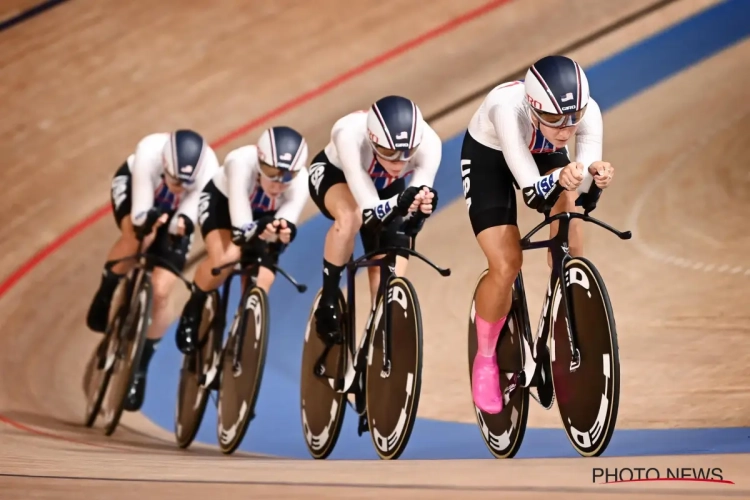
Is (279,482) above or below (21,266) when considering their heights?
below

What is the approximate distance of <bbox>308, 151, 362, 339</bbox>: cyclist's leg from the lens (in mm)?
3681

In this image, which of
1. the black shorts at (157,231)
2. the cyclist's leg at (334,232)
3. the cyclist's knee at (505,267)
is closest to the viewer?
the cyclist's knee at (505,267)

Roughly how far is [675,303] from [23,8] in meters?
6.42

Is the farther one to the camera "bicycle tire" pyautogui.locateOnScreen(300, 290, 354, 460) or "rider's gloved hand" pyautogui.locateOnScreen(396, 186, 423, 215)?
"bicycle tire" pyautogui.locateOnScreen(300, 290, 354, 460)

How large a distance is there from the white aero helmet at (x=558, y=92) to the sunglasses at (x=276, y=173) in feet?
4.87

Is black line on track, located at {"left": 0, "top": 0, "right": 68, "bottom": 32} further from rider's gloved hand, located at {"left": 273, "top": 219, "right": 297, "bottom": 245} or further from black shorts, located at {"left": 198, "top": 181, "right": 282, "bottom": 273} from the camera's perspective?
rider's gloved hand, located at {"left": 273, "top": 219, "right": 297, "bottom": 245}

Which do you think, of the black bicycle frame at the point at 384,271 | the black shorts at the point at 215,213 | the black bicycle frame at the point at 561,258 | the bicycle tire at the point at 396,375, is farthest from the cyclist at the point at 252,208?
the black bicycle frame at the point at 561,258

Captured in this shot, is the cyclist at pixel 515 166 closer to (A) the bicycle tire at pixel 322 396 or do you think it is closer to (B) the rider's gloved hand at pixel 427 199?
(B) the rider's gloved hand at pixel 427 199

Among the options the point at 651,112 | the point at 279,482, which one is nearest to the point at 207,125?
the point at 651,112

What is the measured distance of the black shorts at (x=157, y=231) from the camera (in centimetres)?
505

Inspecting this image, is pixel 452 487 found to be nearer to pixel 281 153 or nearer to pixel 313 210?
pixel 281 153

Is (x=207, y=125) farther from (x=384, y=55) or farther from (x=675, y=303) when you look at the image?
(x=675, y=303)

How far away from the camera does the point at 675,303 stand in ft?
15.5

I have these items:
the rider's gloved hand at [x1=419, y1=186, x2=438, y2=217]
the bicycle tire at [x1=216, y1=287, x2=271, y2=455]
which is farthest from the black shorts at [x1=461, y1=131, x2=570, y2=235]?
the bicycle tire at [x1=216, y1=287, x2=271, y2=455]
